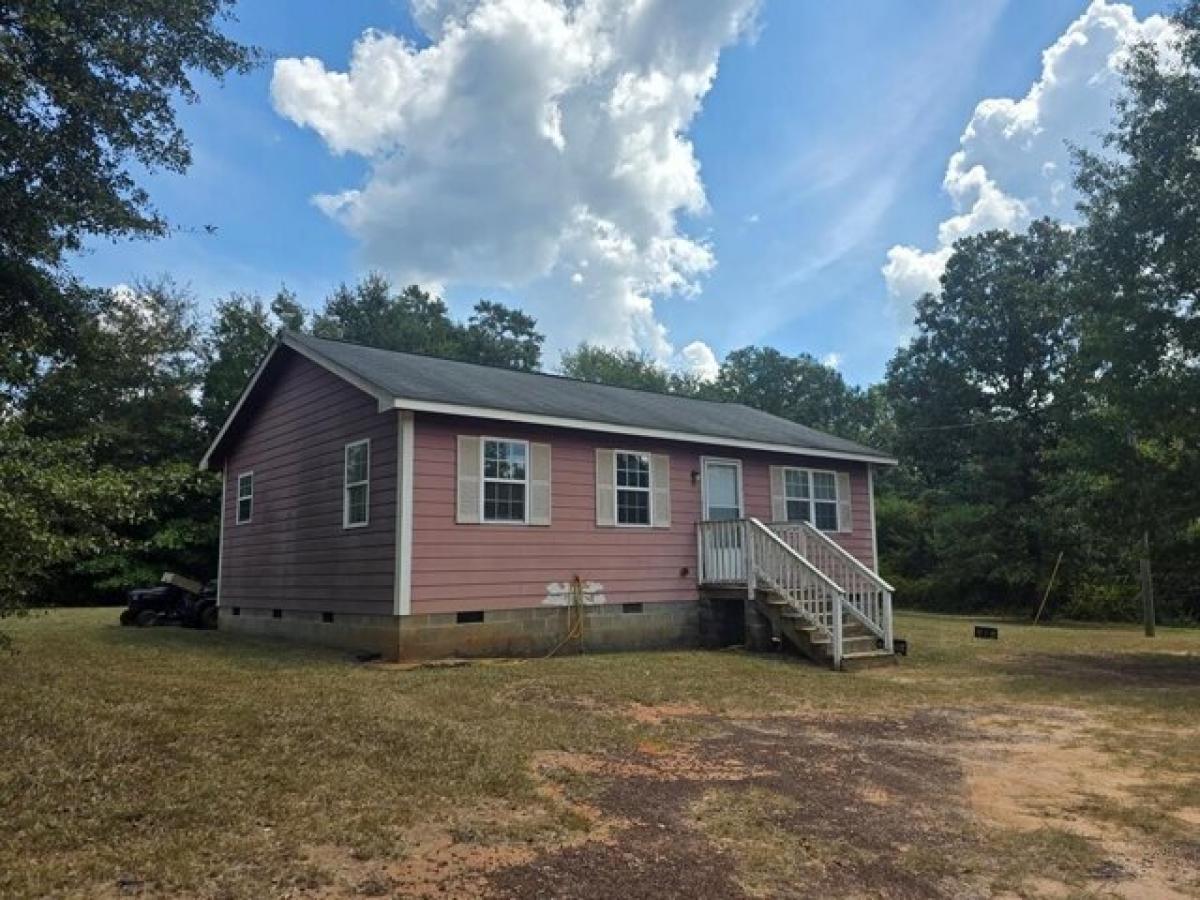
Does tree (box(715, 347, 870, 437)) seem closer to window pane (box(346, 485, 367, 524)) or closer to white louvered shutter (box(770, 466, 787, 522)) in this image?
white louvered shutter (box(770, 466, 787, 522))

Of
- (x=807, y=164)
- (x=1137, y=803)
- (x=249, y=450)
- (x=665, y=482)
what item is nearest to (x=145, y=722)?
(x=1137, y=803)

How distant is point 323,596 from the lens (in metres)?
12.2

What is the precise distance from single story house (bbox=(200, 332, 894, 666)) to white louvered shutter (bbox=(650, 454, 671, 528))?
0.03 metres

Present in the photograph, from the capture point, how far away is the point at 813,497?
15.3 metres

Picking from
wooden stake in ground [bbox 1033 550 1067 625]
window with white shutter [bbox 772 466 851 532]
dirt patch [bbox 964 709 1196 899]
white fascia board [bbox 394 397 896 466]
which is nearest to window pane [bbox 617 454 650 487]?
white fascia board [bbox 394 397 896 466]

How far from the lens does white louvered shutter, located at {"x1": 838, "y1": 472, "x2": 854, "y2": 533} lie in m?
15.7

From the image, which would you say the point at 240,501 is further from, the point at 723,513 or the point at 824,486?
the point at 824,486

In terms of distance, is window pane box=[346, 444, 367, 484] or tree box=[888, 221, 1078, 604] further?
tree box=[888, 221, 1078, 604]

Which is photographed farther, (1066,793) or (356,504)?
(356,504)

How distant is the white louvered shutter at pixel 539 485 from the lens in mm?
11805

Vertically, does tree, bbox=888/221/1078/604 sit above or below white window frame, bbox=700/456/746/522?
above

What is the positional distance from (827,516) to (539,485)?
6248 millimetres

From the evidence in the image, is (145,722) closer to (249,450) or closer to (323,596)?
(323,596)

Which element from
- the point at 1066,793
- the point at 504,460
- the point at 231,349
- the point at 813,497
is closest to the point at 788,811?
the point at 1066,793
